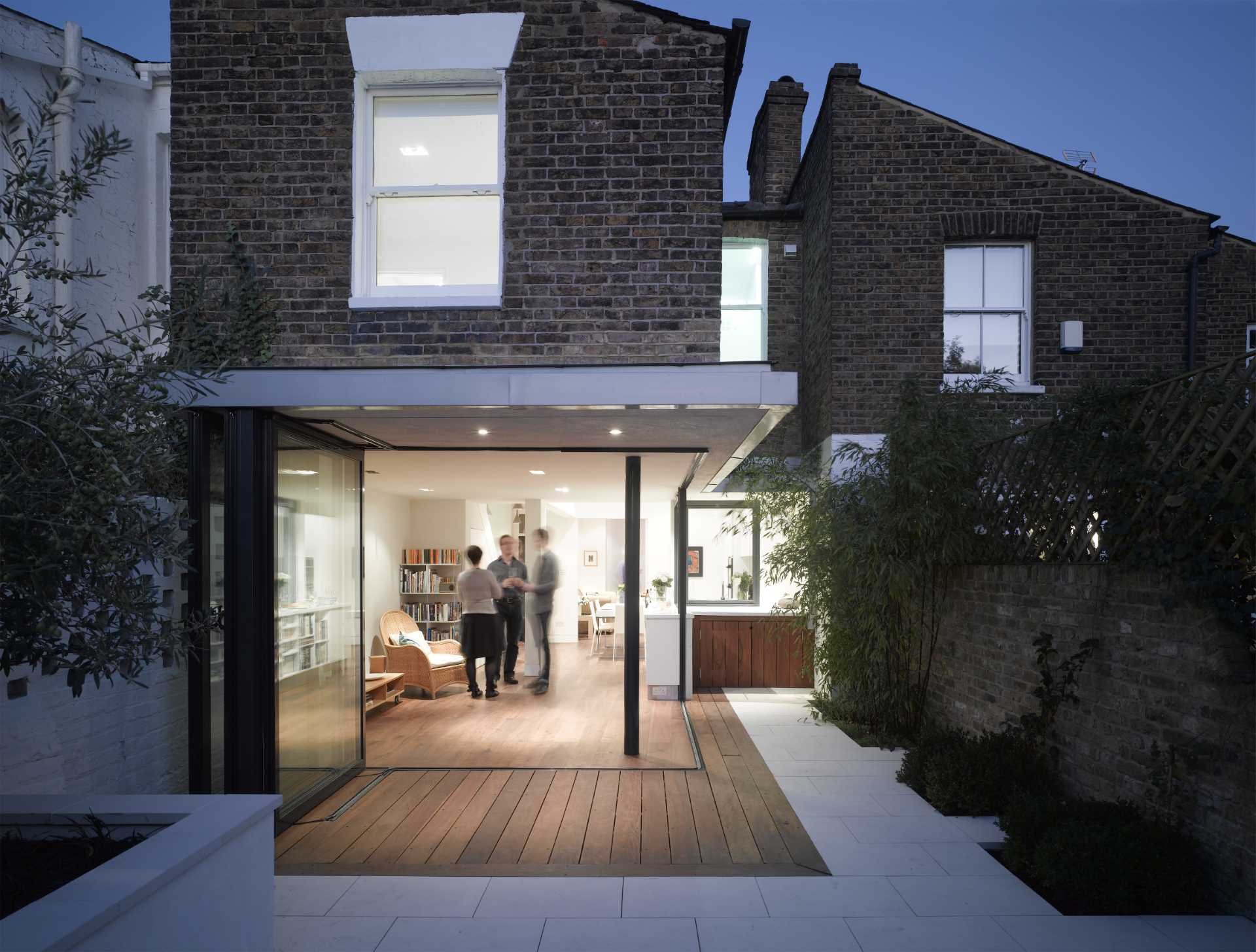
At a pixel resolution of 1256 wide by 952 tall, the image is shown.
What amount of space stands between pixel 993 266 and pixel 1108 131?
8.03 meters

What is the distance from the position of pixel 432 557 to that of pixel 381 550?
106cm

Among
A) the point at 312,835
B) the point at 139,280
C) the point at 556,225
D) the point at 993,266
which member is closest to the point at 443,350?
the point at 556,225

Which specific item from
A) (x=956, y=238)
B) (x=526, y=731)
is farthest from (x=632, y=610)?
(x=956, y=238)

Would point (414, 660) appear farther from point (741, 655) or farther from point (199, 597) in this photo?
point (199, 597)

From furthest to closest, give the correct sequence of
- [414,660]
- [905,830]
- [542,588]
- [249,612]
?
→ 1. [542,588]
2. [414,660]
3. [905,830]
4. [249,612]

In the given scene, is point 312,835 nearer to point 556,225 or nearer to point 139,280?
point 556,225

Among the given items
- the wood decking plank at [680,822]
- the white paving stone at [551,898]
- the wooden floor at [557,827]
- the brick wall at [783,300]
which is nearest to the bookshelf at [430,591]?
the brick wall at [783,300]

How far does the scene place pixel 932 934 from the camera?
330 cm

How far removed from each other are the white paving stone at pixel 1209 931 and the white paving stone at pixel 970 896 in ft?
1.37

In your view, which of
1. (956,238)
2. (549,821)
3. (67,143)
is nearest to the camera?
(549,821)

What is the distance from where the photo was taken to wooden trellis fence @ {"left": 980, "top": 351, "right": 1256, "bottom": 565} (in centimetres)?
340

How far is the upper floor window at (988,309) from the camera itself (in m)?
7.84

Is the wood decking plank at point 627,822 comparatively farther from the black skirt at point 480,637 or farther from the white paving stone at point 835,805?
the black skirt at point 480,637

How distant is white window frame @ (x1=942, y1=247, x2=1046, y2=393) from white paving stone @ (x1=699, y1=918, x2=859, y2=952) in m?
5.68
